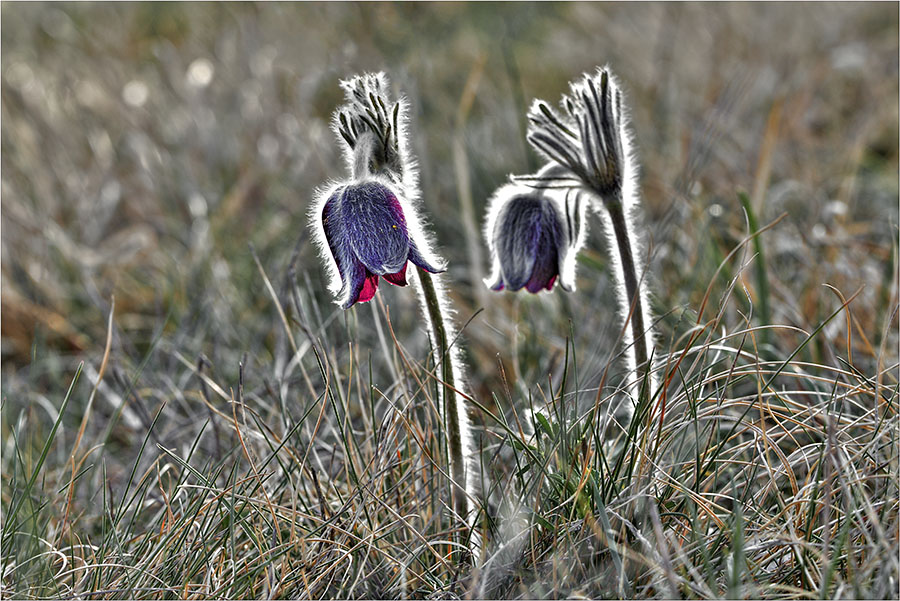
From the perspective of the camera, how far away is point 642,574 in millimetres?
1363

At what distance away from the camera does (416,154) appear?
3.31 metres

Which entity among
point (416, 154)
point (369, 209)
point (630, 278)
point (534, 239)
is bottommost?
point (630, 278)

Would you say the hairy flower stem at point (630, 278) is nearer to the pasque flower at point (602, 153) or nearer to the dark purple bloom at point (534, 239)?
the pasque flower at point (602, 153)

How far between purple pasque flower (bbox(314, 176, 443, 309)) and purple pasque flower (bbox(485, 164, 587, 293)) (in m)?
0.28

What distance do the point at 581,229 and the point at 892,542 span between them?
0.80 m

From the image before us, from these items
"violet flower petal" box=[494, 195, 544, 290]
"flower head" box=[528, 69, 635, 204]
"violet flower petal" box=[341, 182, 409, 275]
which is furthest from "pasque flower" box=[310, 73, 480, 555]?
"flower head" box=[528, 69, 635, 204]

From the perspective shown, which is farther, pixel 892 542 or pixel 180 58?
pixel 180 58

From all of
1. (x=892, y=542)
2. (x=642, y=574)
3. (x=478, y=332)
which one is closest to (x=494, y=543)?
(x=642, y=574)

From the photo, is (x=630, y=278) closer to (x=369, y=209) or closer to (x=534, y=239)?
(x=534, y=239)

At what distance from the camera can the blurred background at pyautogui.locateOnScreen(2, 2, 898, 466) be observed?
7.72 feet

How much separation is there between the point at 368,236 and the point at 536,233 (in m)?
0.43

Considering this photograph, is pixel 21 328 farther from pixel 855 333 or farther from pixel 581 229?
pixel 855 333

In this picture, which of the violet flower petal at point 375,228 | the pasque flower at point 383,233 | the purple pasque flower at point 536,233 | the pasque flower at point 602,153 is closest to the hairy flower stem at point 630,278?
the pasque flower at point 602,153

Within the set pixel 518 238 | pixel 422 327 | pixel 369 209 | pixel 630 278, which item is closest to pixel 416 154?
pixel 422 327
